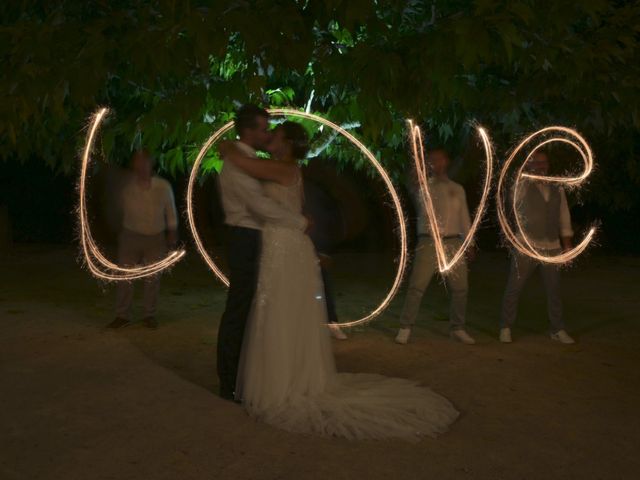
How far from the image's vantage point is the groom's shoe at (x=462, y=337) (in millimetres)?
8375

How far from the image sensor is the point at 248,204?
5.89 meters

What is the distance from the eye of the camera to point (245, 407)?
19.1ft

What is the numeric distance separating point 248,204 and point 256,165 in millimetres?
280

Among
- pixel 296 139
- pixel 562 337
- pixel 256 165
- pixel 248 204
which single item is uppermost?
pixel 296 139

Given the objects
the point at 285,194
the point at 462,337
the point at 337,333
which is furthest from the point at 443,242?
the point at 285,194

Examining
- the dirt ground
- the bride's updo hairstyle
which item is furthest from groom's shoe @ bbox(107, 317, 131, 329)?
the bride's updo hairstyle

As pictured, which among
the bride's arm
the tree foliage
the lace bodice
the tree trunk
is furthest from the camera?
the tree trunk

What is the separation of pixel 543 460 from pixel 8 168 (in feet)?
60.7

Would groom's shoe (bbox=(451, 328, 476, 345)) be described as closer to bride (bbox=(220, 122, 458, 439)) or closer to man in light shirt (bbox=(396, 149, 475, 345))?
man in light shirt (bbox=(396, 149, 475, 345))

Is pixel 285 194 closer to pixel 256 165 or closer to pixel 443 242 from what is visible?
pixel 256 165

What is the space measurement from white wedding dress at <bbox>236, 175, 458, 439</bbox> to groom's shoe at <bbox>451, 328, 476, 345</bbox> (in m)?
2.24

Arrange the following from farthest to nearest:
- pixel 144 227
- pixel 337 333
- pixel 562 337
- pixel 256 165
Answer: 1. pixel 144 227
2. pixel 337 333
3. pixel 562 337
4. pixel 256 165

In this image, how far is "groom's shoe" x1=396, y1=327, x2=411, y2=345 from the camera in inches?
328

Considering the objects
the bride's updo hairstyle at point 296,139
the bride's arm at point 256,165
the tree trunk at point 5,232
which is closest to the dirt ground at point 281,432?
the bride's arm at point 256,165
